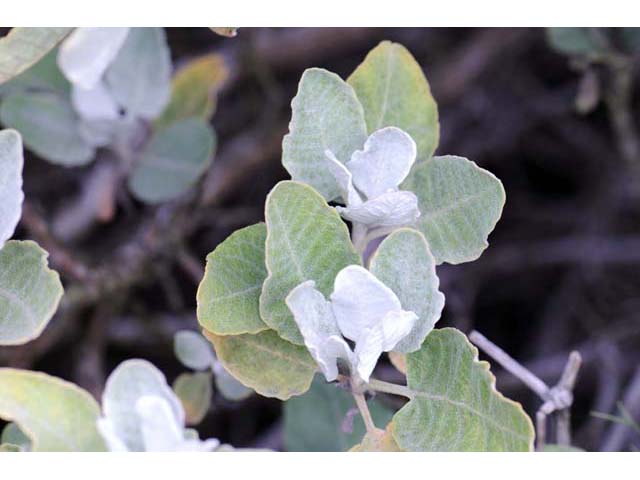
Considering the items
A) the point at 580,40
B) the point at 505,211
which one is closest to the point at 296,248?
the point at 580,40

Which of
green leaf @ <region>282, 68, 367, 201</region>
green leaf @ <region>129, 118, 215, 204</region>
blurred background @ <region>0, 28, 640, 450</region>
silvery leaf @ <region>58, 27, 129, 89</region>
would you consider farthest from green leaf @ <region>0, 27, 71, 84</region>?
blurred background @ <region>0, 28, 640, 450</region>

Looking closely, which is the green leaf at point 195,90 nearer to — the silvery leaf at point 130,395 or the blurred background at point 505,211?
the blurred background at point 505,211

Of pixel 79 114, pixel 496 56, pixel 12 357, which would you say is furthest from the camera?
pixel 496 56

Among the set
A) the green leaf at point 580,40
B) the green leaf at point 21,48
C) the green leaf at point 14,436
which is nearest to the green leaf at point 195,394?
the green leaf at point 14,436

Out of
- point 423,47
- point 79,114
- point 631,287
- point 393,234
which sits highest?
point 393,234

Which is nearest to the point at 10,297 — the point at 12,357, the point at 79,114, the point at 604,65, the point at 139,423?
the point at 139,423

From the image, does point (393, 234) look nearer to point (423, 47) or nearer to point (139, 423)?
point (139, 423)

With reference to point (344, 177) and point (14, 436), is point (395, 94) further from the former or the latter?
point (14, 436)
